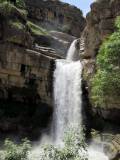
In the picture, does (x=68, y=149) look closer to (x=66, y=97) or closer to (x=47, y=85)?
(x=66, y=97)

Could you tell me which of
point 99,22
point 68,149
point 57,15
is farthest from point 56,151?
point 57,15

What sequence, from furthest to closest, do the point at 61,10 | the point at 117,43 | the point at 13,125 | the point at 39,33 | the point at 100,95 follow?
the point at 61,10 < the point at 39,33 < the point at 13,125 < the point at 100,95 < the point at 117,43

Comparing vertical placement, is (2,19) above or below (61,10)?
below

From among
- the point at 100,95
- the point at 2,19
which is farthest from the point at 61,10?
the point at 100,95

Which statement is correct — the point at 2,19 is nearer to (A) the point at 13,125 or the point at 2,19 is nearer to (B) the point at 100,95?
(A) the point at 13,125

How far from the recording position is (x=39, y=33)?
57.5m

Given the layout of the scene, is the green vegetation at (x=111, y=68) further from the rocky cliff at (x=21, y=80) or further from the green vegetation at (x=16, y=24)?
the green vegetation at (x=16, y=24)

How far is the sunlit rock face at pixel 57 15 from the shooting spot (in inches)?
2793

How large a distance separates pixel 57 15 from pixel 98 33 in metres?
33.8

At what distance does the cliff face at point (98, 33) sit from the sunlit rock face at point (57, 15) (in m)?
27.8

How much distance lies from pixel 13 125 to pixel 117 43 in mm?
20968

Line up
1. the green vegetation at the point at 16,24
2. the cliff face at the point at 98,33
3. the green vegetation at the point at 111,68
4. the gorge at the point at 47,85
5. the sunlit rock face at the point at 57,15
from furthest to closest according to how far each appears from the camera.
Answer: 1. the sunlit rock face at the point at 57,15
2. the green vegetation at the point at 16,24
3. the gorge at the point at 47,85
4. the cliff face at the point at 98,33
5. the green vegetation at the point at 111,68

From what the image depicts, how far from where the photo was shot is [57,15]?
74688 mm

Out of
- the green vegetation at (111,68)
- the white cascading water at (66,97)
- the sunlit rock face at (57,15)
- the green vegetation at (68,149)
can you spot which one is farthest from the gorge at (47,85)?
the sunlit rock face at (57,15)
